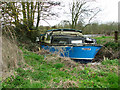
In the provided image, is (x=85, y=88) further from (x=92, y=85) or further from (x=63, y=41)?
(x=63, y=41)

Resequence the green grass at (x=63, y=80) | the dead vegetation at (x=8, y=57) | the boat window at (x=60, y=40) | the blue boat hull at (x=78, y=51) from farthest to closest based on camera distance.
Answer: the boat window at (x=60, y=40), the blue boat hull at (x=78, y=51), the dead vegetation at (x=8, y=57), the green grass at (x=63, y=80)

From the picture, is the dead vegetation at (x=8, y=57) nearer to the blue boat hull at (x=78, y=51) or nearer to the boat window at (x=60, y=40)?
the blue boat hull at (x=78, y=51)

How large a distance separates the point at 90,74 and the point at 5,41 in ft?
12.6

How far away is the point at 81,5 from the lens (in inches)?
596

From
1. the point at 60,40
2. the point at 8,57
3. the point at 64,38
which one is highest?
the point at 64,38

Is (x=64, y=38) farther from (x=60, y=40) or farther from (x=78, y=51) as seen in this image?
(x=78, y=51)

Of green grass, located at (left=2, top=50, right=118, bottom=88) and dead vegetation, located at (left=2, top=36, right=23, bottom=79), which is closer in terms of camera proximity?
green grass, located at (left=2, top=50, right=118, bottom=88)

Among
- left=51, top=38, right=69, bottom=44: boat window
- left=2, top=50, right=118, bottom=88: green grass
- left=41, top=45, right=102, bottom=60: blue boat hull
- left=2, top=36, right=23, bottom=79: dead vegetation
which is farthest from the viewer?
left=51, top=38, right=69, bottom=44: boat window

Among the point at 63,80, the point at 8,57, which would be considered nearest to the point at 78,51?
the point at 63,80

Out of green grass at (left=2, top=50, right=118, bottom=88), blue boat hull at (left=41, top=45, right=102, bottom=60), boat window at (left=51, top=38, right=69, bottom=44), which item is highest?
boat window at (left=51, top=38, right=69, bottom=44)

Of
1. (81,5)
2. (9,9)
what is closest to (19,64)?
(9,9)

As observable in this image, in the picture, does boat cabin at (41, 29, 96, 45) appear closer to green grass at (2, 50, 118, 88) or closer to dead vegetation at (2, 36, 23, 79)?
green grass at (2, 50, 118, 88)

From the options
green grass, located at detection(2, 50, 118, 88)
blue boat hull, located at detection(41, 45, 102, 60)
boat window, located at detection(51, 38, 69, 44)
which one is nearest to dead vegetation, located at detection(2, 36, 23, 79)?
green grass, located at detection(2, 50, 118, 88)

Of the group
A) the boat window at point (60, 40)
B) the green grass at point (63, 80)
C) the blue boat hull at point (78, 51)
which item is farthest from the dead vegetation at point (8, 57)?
the boat window at point (60, 40)
